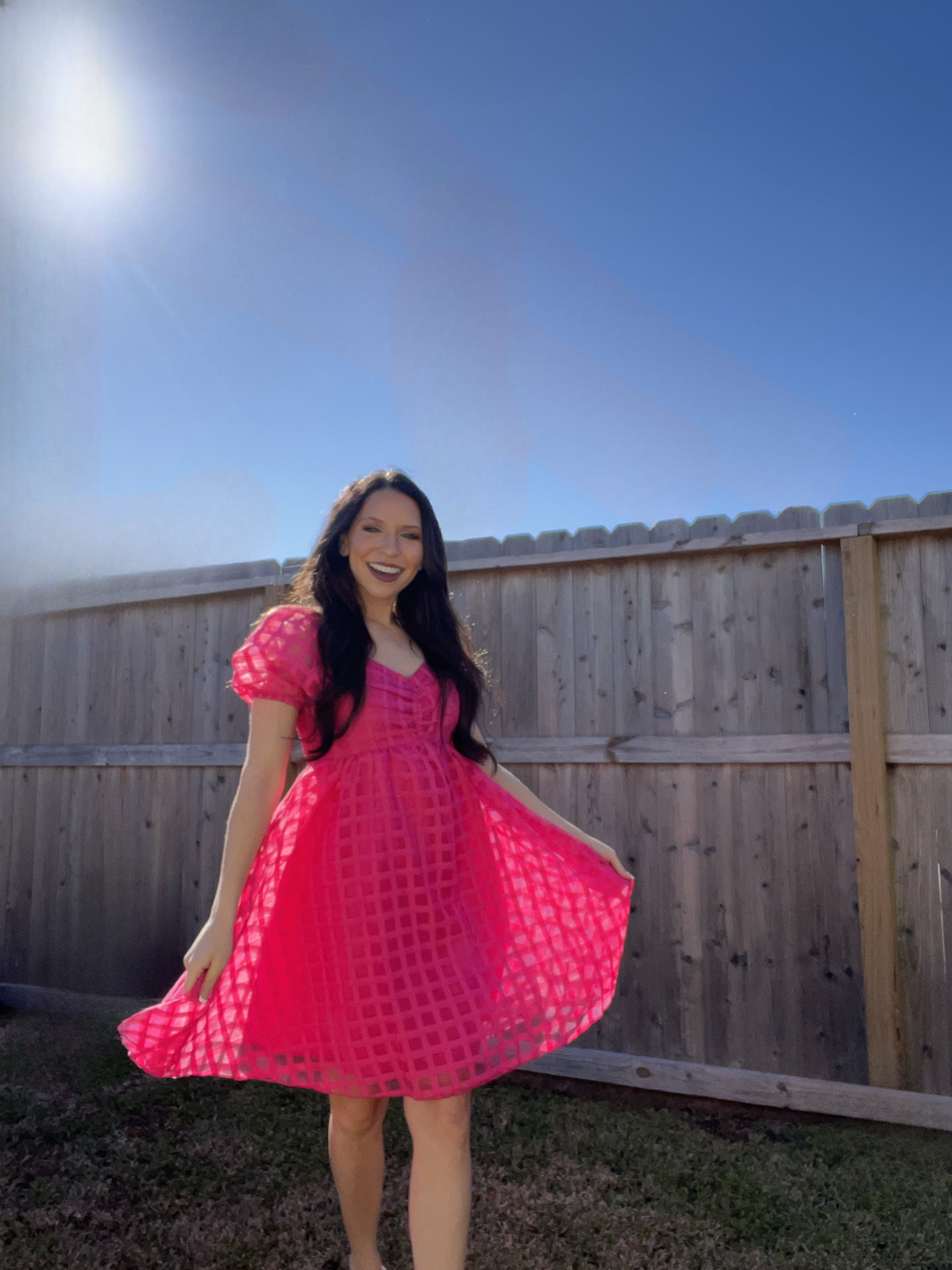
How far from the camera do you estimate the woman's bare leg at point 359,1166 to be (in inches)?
67.9

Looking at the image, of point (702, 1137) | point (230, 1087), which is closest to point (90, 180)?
point (230, 1087)

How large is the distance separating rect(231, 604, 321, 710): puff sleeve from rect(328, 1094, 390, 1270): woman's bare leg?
0.77 meters

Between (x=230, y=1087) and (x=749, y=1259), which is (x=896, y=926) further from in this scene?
(x=230, y=1087)

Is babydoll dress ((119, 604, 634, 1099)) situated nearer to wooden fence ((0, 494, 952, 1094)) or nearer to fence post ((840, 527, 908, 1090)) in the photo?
wooden fence ((0, 494, 952, 1094))

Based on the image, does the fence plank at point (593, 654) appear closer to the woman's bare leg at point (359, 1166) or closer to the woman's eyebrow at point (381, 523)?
the woman's eyebrow at point (381, 523)

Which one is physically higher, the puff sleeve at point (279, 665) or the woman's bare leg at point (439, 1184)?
the puff sleeve at point (279, 665)

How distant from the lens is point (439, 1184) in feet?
4.89

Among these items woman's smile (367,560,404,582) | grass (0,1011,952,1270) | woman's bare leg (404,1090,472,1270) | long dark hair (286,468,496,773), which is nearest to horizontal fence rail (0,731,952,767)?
long dark hair (286,468,496,773)

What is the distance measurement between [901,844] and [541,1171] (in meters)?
1.47

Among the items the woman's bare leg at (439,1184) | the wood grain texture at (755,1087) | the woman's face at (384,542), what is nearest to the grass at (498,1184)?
the wood grain texture at (755,1087)

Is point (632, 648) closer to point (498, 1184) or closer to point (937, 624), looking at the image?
point (937, 624)

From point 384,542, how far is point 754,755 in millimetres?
1694

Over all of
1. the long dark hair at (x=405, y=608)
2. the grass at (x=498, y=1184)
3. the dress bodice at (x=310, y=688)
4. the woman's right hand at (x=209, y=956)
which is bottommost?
the grass at (x=498, y=1184)

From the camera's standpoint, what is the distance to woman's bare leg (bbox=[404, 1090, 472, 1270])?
58.0 inches
